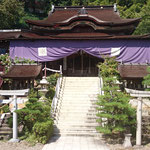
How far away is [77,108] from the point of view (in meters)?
11.4

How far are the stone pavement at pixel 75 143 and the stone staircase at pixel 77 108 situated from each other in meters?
0.49

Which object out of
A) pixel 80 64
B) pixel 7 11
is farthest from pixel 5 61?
pixel 7 11

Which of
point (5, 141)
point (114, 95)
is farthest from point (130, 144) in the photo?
point (5, 141)

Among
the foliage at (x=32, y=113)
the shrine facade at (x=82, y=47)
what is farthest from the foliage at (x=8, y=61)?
the foliage at (x=32, y=113)

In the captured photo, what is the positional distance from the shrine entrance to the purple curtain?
1543mm

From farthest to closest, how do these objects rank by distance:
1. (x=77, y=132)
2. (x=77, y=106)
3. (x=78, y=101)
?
(x=78, y=101) < (x=77, y=106) < (x=77, y=132)

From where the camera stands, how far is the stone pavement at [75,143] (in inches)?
309

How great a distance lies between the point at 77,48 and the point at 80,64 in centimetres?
209

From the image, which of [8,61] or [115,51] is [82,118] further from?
[8,61]

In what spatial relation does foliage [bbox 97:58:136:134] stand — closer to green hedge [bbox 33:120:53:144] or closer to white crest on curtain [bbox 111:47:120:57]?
green hedge [bbox 33:120:53:144]

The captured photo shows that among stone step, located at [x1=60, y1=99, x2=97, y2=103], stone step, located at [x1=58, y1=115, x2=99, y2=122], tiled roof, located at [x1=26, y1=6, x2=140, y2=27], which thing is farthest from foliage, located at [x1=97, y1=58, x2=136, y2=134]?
tiled roof, located at [x1=26, y1=6, x2=140, y2=27]

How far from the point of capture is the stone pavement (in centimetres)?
784

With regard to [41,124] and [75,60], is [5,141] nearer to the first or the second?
[41,124]

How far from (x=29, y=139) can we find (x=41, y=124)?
96cm
